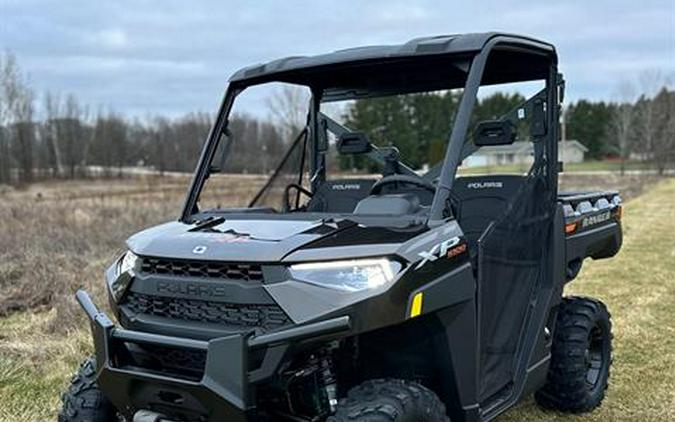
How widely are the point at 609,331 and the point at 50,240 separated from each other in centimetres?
962

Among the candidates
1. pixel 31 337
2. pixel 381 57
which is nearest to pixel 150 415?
pixel 381 57

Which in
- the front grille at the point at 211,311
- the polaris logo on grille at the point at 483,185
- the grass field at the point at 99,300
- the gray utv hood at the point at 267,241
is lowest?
the grass field at the point at 99,300

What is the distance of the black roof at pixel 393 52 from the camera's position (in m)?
3.34

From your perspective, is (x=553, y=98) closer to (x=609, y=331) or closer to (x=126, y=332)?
(x=609, y=331)

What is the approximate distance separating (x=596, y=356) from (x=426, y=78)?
213 cm

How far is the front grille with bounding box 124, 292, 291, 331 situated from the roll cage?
705 mm

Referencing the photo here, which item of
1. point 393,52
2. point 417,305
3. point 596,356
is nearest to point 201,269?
point 417,305

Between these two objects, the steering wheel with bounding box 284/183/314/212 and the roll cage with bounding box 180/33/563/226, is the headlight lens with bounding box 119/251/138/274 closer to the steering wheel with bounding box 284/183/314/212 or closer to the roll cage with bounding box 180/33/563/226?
the roll cage with bounding box 180/33/563/226

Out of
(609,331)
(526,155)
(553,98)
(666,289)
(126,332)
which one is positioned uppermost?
(553,98)

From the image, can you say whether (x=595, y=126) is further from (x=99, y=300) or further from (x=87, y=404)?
(x=87, y=404)

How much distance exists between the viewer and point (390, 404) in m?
2.80

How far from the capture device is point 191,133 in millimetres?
63688

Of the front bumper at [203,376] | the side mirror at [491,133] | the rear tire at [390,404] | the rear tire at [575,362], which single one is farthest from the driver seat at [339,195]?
the front bumper at [203,376]

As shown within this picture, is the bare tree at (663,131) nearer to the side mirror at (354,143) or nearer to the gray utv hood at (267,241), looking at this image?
the side mirror at (354,143)
